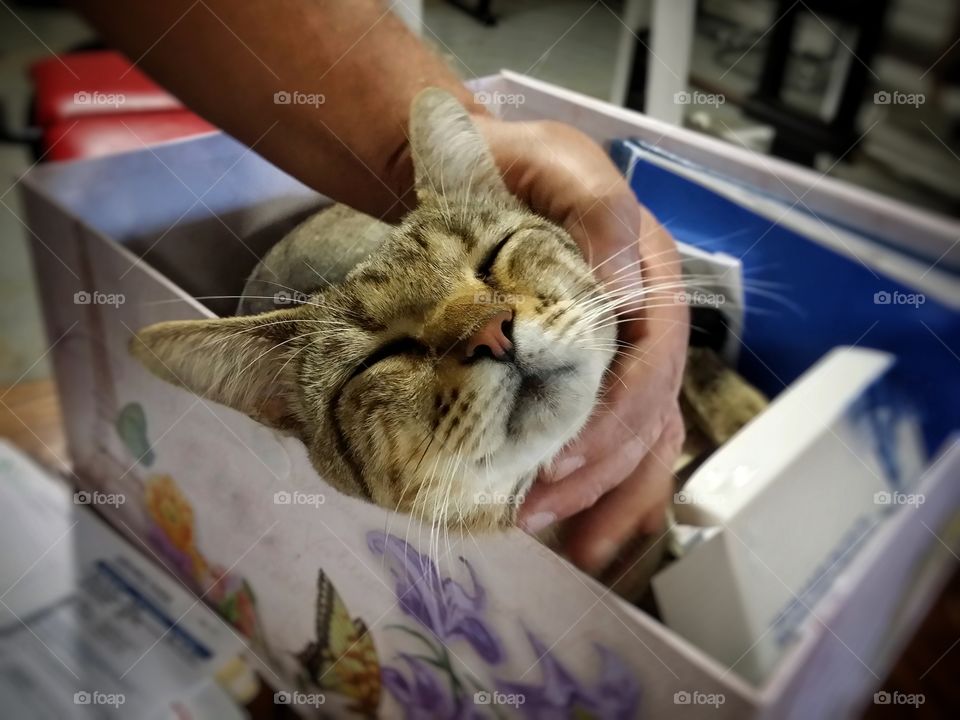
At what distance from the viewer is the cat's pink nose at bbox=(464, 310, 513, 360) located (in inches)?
17.5

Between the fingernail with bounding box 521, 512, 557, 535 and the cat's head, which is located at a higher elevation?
the cat's head

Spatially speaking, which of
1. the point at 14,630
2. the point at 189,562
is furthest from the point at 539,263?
the point at 14,630

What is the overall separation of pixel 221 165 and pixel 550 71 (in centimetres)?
27

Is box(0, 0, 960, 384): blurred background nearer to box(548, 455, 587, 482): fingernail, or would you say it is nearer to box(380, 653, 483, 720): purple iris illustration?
box(548, 455, 587, 482): fingernail

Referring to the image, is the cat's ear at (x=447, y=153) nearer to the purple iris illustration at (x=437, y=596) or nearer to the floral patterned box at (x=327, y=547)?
the floral patterned box at (x=327, y=547)

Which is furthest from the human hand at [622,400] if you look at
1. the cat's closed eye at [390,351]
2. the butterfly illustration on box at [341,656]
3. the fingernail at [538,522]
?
the butterfly illustration on box at [341,656]

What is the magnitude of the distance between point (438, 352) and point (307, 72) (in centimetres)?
22

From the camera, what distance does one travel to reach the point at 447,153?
1.63 ft

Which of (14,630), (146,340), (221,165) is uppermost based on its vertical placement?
(221,165)

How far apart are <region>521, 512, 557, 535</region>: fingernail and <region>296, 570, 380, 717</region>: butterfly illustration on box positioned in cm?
22

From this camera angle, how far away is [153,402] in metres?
0.65

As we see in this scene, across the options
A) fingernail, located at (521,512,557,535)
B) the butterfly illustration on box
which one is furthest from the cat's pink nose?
the butterfly illustration on box

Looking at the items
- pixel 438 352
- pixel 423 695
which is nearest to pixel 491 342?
pixel 438 352

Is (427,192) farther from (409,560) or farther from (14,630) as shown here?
(14,630)
